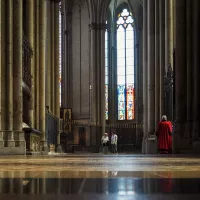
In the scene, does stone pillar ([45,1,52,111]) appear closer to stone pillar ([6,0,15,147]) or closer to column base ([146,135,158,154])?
column base ([146,135,158,154])

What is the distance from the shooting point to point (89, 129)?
40562mm

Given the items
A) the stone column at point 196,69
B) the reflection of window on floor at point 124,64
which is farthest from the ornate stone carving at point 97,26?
the stone column at point 196,69

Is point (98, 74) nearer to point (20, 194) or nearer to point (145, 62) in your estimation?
point (145, 62)

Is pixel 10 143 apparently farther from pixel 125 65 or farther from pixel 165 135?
pixel 125 65

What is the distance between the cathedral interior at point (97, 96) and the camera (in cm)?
294

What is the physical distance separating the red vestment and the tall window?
27791 mm

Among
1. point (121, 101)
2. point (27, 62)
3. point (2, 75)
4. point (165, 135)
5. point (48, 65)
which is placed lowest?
point (165, 135)

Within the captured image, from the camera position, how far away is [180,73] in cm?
1645

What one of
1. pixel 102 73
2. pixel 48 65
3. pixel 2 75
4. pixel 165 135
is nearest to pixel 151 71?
pixel 48 65

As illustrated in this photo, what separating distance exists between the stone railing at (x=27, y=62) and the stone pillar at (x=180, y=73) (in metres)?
5.26

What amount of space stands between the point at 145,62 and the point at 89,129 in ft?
40.5

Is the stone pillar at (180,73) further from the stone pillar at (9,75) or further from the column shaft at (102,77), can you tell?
the column shaft at (102,77)

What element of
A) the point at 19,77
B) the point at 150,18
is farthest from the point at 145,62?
the point at 19,77

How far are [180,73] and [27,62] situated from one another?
18.9ft
